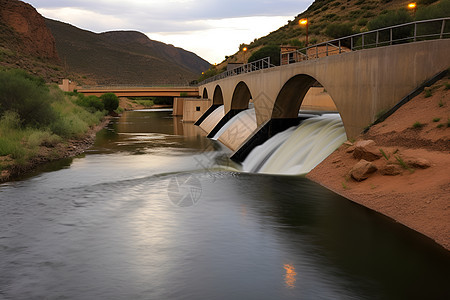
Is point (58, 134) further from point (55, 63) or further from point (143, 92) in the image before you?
point (55, 63)

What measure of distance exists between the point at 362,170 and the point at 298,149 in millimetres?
7726

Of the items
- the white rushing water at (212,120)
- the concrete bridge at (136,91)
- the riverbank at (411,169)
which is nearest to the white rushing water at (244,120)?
the white rushing water at (212,120)

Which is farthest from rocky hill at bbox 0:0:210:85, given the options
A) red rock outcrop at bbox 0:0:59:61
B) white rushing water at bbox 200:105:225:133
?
white rushing water at bbox 200:105:225:133

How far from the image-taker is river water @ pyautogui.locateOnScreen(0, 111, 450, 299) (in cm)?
868

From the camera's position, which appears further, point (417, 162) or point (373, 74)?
point (373, 74)

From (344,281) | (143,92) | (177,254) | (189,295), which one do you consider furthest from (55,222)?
(143,92)

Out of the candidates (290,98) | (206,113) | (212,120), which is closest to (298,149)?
(290,98)

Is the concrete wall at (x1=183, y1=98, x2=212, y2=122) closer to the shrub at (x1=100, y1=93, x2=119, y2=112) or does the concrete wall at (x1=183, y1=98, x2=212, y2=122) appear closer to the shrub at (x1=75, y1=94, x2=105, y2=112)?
the shrub at (x1=75, y1=94, x2=105, y2=112)

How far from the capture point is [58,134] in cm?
3128

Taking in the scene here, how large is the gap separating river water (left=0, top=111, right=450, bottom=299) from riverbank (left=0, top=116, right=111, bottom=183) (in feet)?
6.34

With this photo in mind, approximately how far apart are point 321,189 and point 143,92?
69.6 meters

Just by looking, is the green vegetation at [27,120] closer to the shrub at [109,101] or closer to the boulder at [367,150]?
the boulder at [367,150]

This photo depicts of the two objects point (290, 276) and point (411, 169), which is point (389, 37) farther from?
point (290, 276)

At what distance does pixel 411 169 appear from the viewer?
12562 mm
